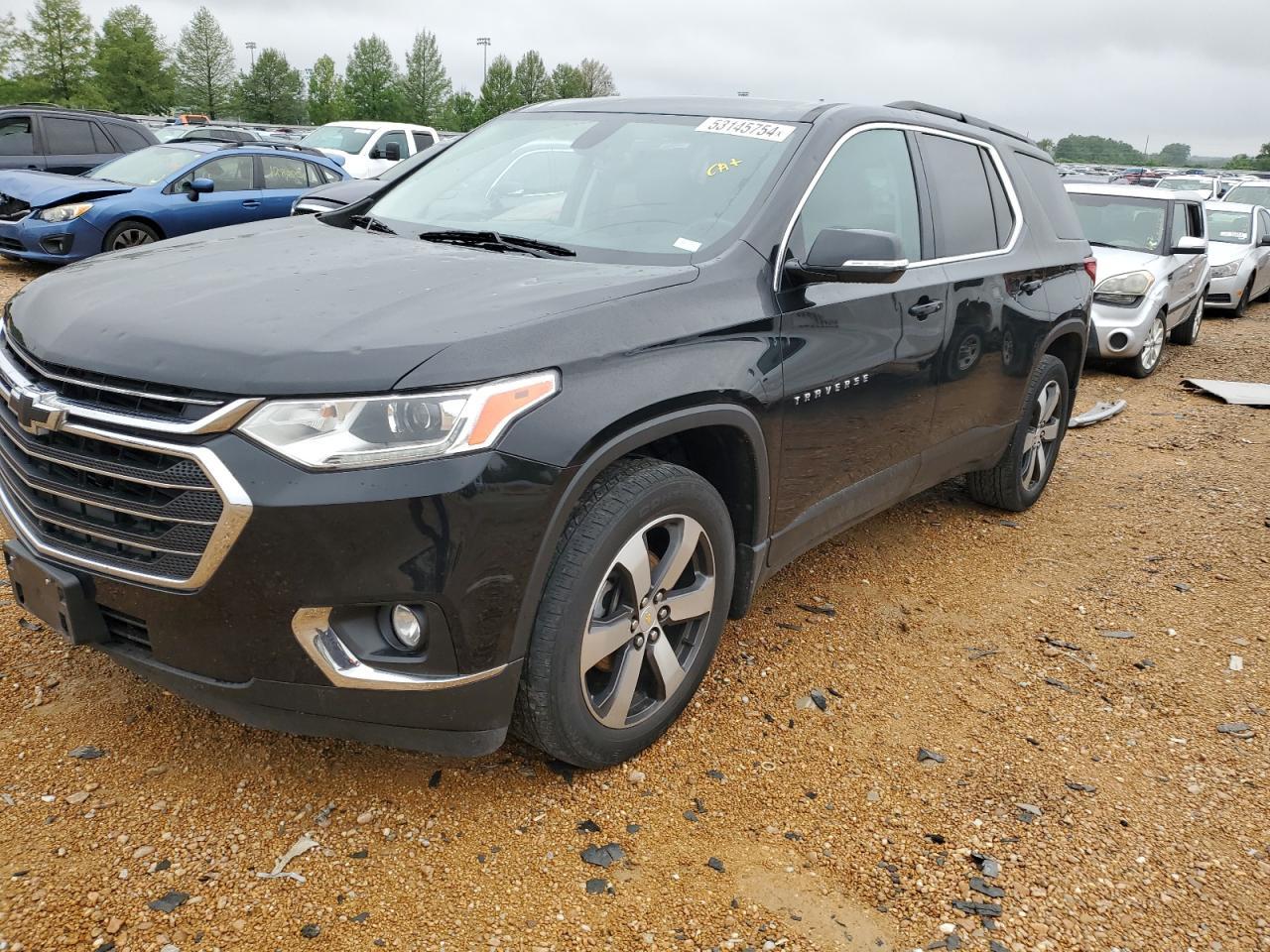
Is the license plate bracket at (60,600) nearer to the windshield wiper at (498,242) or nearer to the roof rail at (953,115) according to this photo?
the windshield wiper at (498,242)

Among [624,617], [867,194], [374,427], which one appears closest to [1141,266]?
[867,194]

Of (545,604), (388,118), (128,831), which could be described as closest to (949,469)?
(545,604)

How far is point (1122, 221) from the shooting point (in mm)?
9930

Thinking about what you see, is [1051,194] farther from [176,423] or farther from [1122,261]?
[1122,261]

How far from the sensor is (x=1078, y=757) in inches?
121

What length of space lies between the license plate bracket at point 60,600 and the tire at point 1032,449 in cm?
381

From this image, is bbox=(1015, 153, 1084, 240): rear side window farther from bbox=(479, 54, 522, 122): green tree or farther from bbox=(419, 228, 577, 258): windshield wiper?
bbox=(479, 54, 522, 122): green tree

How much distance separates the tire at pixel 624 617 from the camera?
2.43 meters

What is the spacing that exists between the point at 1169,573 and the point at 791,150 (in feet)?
8.96

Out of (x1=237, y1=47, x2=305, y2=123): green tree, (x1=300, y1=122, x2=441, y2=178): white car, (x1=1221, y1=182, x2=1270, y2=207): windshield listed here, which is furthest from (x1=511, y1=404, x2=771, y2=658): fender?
(x1=237, y1=47, x2=305, y2=123): green tree

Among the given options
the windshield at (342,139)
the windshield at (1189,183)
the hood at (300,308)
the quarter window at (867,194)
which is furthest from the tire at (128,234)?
the windshield at (1189,183)

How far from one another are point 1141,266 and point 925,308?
21.6ft

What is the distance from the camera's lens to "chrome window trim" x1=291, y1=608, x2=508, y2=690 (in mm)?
2178

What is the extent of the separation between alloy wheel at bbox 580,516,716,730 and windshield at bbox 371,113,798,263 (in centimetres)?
82
